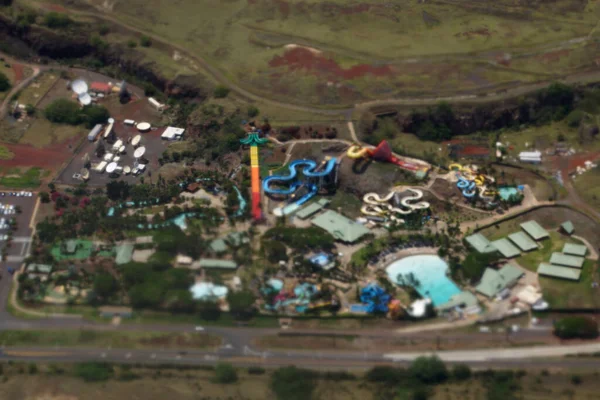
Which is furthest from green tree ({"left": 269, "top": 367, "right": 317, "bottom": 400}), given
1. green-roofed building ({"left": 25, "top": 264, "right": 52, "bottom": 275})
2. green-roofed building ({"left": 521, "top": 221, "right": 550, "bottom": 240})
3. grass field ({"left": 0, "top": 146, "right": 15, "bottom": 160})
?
grass field ({"left": 0, "top": 146, "right": 15, "bottom": 160})

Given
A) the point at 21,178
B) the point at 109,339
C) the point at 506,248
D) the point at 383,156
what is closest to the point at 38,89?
the point at 21,178

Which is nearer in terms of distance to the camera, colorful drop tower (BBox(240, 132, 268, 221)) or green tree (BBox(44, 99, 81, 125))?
colorful drop tower (BBox(240, 132, 268, 221))

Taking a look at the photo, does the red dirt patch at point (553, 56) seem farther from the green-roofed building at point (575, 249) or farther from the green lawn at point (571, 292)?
the green lawn at point (571, 292)

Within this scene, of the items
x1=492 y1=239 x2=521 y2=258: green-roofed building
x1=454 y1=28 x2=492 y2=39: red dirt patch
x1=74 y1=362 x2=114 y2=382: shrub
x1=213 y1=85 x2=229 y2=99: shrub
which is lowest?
x1=74 y1=362 x2=114 y2=382: shrub

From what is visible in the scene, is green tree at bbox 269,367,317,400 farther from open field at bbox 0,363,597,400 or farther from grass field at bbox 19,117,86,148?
grass field at bbox 19,117,86,148

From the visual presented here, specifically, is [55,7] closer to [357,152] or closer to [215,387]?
[357,152]

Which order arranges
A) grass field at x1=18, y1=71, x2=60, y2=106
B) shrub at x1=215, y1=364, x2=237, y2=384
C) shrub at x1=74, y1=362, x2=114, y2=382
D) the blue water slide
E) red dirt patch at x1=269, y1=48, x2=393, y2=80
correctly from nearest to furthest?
shrub at x1=215, y1=364, x2=237, y2=384
shrub at x1=74, y1=362, x2=114, y2=382
the blue water slide
red dirt patch at x1=269, y1=48, x2=393, y2=80
grass field at x1=18, y1=71, x2=60, y2=106
